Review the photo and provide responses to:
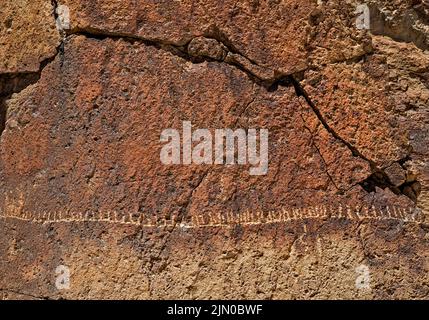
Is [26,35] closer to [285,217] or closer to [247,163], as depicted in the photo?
[247,163]

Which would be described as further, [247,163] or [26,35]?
[26,35]

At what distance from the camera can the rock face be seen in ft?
8.94

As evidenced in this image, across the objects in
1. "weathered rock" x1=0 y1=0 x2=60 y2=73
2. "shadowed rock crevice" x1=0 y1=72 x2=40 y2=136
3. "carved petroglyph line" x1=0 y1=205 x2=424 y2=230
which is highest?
"weathered rock" x1=0 y1=0 x2=60 y2=73

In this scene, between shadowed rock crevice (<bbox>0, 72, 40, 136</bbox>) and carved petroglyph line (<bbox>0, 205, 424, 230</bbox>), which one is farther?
shadowed rock crevice (<bbox>0, 72, 40, 136</bbox>)

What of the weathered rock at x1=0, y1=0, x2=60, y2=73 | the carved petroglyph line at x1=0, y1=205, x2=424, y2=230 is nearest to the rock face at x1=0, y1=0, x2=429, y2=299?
the carved petroglyph line at x1=0, y1=205, x2=424, y2=230

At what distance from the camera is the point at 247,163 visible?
275 cm

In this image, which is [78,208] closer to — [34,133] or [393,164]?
[34,133]

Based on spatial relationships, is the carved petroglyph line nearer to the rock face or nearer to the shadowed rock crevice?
the rock face

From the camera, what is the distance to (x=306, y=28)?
A: 275 cm

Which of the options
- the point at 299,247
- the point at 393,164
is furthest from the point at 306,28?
the point at 299,247

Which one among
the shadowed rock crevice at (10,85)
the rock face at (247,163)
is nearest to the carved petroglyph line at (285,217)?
the rock face at (247,163)

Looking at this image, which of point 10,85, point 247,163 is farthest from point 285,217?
point 10,85

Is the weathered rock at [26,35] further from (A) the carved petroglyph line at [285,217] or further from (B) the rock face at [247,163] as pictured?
(A) the carved petroglyph line at [285,217]

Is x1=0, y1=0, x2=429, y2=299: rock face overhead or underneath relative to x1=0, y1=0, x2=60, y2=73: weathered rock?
underneath
